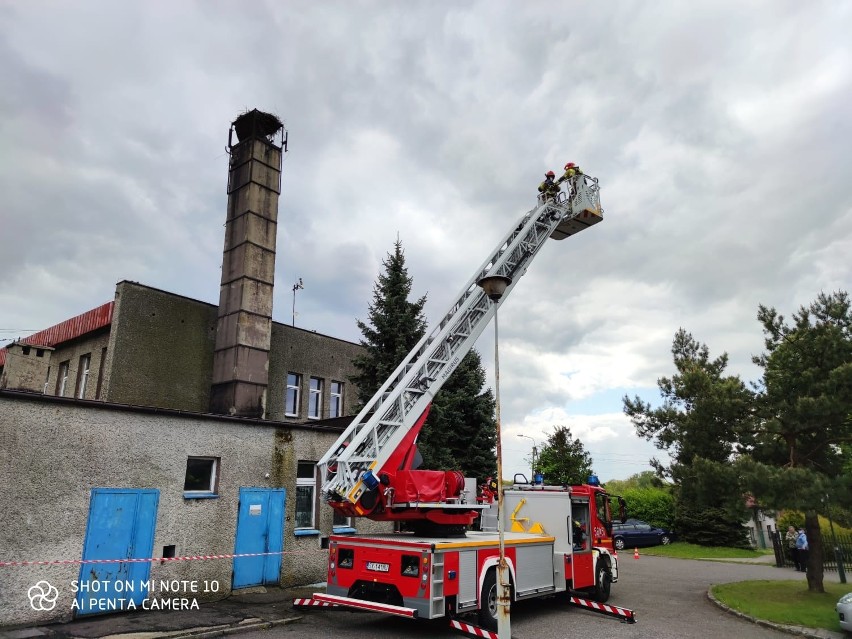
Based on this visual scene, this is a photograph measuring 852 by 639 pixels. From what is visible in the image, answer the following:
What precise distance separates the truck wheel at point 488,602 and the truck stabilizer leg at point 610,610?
258 cm

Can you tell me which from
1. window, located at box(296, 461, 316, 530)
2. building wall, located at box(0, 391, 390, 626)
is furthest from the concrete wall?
building wall, located at box(0, 391, 390, 626)

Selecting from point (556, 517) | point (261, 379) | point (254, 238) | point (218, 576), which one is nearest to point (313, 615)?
point (218, 576)

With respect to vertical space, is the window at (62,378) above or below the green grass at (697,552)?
above

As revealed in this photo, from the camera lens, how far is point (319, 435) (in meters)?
14.3

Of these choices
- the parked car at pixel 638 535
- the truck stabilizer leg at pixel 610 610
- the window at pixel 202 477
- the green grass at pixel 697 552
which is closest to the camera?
the truck stabilizer leg at pixel 610 610

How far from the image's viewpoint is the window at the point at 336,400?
24562mm

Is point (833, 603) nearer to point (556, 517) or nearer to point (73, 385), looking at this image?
point (556, 517)

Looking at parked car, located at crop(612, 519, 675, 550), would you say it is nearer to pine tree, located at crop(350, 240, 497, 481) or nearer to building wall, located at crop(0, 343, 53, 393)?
pine tree, located at crop(350, 240, 497, 481)

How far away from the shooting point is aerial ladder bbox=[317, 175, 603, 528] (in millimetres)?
9703

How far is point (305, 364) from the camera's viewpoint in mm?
23500

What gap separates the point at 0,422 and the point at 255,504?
522cm

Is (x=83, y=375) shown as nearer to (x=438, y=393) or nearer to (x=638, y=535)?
(x=438, y=393)

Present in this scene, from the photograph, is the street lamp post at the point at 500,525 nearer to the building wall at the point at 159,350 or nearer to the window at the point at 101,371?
the building wall at the point at 159,350

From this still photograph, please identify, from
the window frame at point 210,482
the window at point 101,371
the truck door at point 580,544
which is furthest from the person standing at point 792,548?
the window at point 101,371
